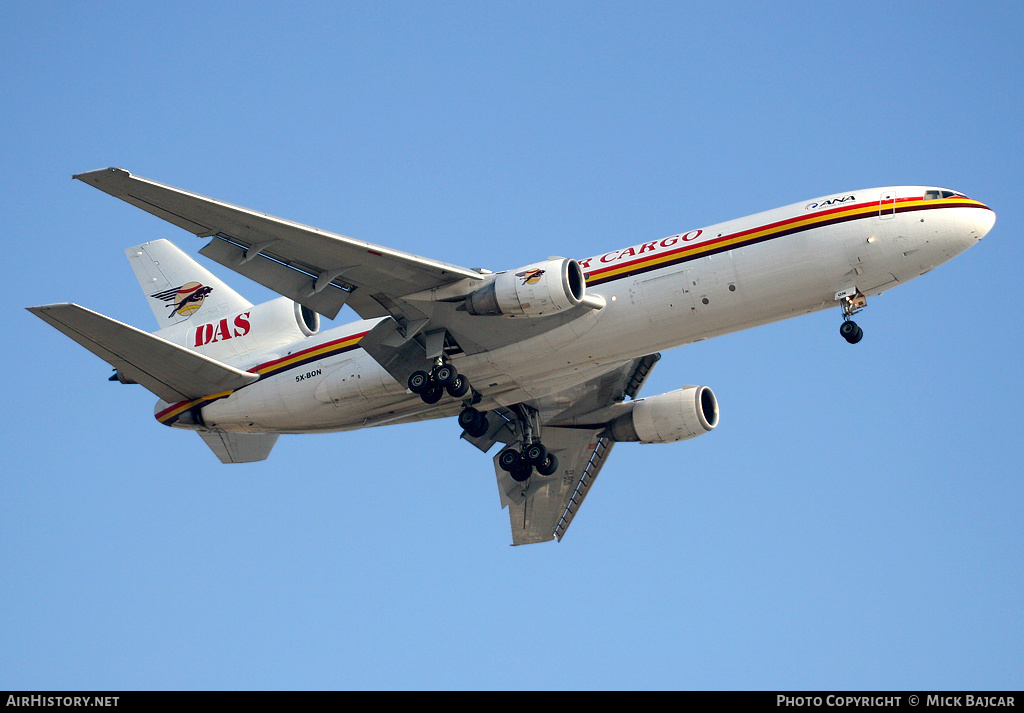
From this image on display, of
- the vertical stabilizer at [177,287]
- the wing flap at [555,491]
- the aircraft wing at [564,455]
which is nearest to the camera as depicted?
the vertical stabilizer at [177,287]

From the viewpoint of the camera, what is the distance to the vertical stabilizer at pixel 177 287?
127 ft

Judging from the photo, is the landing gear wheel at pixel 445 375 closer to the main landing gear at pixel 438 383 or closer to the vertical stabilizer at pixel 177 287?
the main landing gear at pixel 438 383

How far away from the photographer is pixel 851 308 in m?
30.4

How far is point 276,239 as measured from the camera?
3011 cm

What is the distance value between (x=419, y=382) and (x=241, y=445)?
8.04 meters

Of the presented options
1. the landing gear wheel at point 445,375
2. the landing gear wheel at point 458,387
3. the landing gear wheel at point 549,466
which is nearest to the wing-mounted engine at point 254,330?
the landing gear wheel at point 445,375

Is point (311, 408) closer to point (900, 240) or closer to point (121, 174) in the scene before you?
point (121, 174)

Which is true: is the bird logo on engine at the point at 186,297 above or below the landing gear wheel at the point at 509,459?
above

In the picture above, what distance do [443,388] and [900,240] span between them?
1324 centimetres

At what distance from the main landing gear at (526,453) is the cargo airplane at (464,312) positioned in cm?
6

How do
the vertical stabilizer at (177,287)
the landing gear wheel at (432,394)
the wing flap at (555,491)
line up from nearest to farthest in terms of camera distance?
1. the landing gear wheel at (432,394)
2. the vertical stabilizer at (177,287)
3. the wing flap at (555,491)

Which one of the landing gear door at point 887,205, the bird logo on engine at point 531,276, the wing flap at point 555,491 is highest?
the landing gear door at point 887,205
